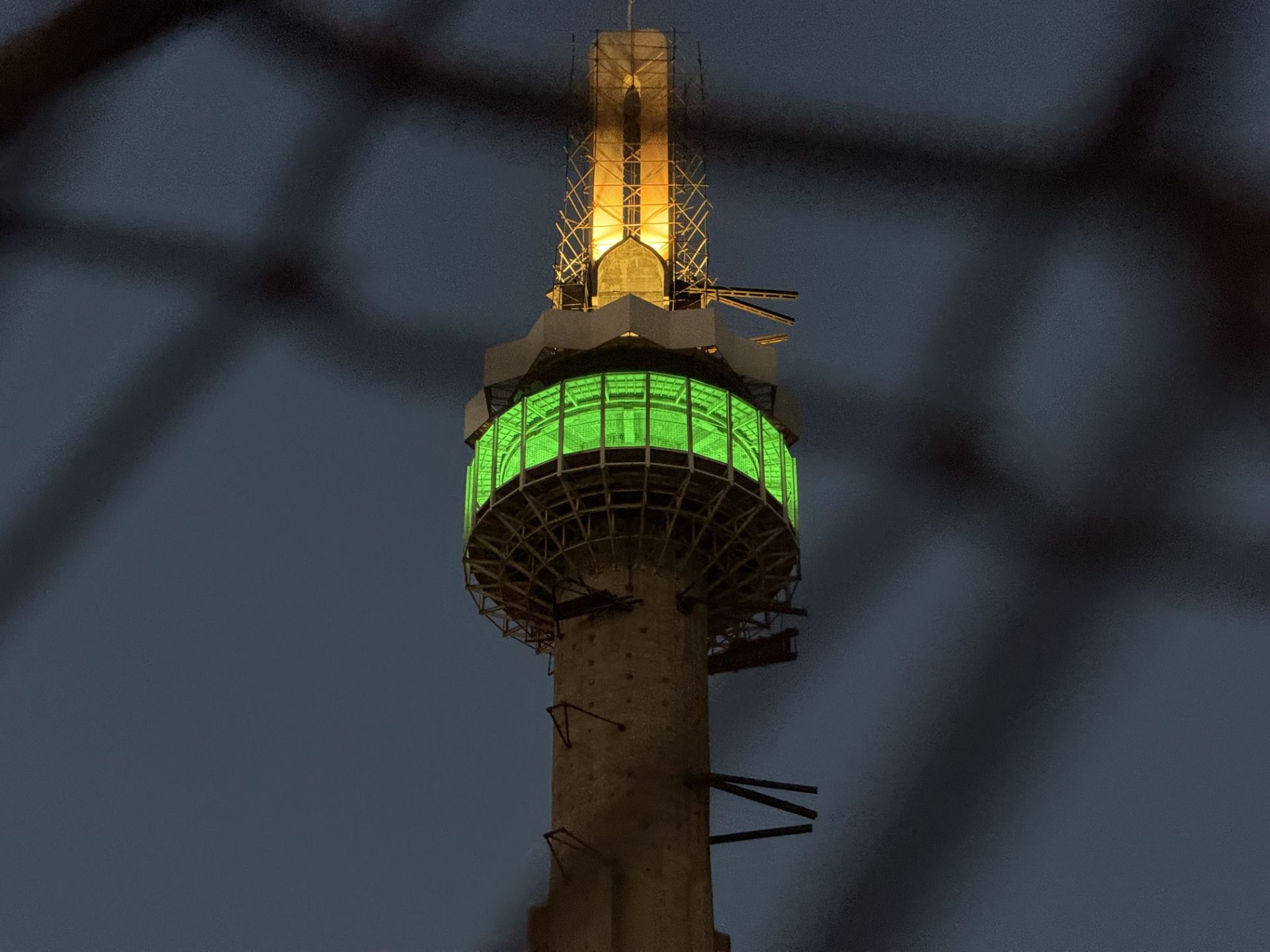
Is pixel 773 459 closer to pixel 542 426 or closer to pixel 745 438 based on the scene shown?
pixel 745 438

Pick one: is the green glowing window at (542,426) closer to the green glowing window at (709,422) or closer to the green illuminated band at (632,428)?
the green illuminated band at (632,428)

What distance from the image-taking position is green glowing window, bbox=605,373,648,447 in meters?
51.4

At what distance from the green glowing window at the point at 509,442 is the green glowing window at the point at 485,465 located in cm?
28

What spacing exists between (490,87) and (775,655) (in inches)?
1771

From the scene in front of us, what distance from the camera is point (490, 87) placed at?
5.25 metres

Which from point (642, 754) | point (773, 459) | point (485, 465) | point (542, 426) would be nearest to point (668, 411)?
point (542, 426)

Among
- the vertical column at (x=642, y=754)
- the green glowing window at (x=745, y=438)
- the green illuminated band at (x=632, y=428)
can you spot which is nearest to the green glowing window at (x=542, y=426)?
the green illuminated band at (x=632, y=428)

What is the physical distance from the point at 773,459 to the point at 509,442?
7.50m

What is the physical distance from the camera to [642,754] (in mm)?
48562

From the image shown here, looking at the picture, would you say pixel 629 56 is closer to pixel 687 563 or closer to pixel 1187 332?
pixel 687 563

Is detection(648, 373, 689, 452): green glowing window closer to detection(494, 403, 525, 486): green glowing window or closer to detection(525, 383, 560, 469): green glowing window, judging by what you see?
detection(525, 383, 560, 469): green glowing window

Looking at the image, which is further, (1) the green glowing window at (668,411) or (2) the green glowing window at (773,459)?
Result: (2) the green glowing window at (773,459)

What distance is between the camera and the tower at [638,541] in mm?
47062

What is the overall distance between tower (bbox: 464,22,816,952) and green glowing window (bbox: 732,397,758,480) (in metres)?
0.07
